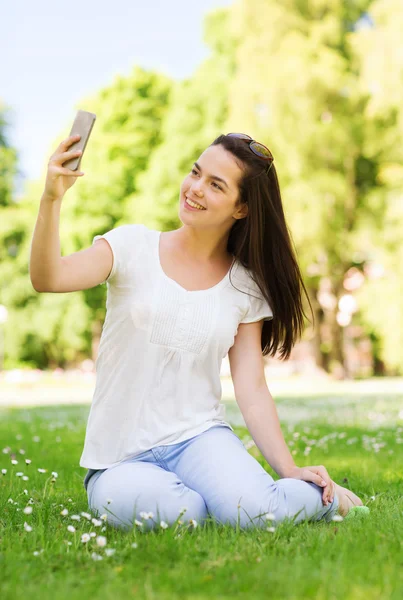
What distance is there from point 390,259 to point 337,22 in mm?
8050

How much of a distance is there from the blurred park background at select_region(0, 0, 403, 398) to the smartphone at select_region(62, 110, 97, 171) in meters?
18.9

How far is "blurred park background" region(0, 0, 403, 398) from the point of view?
2300 cm

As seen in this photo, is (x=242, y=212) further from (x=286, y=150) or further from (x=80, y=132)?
(x=286, y=150)

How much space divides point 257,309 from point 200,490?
1044mm

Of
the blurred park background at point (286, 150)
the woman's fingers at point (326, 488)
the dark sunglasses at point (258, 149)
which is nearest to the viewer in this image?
the woman's fingers at point (326, 488)

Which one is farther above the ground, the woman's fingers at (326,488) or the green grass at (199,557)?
the woman's fingers at (326,488)

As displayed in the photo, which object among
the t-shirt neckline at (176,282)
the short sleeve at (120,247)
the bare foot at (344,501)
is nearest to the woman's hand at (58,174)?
the short sleeve at (120,247)

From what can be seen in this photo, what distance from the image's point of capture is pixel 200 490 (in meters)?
3.45

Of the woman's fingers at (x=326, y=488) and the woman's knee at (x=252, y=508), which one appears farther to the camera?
the woman's fingers at (x=326, y=488)

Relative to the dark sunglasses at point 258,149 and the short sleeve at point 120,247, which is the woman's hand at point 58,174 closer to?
the short sleeve at point 120,247

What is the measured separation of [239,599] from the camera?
2.18 meters

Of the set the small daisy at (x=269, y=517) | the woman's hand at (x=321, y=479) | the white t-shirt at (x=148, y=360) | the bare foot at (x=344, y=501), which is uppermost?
the white t-shirt at (x=148, y=360)

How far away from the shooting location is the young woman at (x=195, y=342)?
3.28 meters

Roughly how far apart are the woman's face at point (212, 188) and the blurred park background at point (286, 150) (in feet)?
59.2
